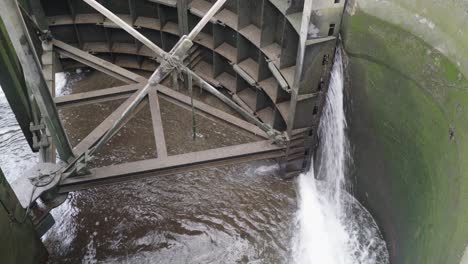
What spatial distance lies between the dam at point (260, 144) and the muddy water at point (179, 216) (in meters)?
0.02

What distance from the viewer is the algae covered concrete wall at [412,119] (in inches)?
151

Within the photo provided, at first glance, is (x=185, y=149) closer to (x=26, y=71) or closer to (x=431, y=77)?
(x=26, y=71)

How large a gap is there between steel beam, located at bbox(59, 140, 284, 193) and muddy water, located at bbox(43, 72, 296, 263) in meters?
0.51

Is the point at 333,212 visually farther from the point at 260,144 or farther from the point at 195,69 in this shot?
the point at 195,69

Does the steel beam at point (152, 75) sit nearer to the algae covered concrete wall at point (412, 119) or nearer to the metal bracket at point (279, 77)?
the metal bracket at point (279, 77)

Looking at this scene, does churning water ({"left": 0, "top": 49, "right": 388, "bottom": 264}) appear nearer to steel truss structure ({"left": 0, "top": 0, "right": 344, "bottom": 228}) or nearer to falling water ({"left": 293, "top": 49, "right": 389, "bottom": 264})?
falling water ({"left": 293, "top": 49, "right": 389, "bottom": 264})

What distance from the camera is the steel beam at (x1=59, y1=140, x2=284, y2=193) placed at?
4.89 metres

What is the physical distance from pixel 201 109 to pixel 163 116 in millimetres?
1544

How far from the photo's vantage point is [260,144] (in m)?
5.46

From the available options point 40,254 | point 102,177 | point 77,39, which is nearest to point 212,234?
point 102,177

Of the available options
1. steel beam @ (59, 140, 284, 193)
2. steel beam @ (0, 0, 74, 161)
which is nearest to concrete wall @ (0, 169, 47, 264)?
steel beam @ (59, 140, 284, 193)

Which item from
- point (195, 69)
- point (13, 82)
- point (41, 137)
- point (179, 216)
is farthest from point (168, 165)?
point (195, 69)

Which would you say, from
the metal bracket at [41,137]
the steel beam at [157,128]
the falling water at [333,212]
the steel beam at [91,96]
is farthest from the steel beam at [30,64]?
the falling water at [333,212]

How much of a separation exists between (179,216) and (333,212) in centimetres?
210
